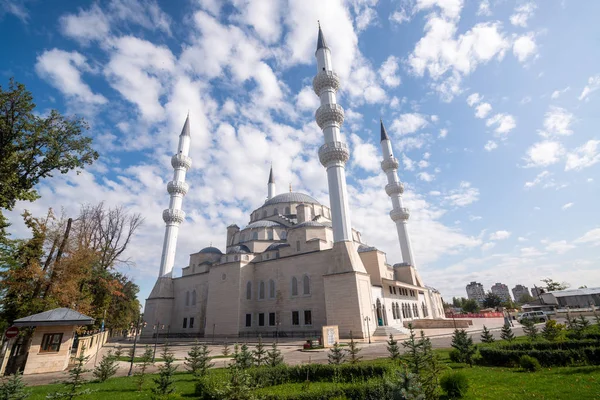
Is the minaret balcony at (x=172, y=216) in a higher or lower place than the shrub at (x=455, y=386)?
higher

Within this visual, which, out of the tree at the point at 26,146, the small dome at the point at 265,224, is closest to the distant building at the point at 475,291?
the small dome at the point at 265,224

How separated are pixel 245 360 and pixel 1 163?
40.7 feet

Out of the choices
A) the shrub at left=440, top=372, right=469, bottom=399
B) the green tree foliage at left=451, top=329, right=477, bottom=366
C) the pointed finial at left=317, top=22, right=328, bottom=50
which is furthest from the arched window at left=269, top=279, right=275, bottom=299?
the pointed finial at left=317, top=22, right=328, bottom=50

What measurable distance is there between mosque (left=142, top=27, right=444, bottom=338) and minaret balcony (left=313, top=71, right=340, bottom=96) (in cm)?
9

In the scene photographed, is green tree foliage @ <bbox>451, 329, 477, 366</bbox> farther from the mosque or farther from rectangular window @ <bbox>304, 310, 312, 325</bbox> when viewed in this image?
rectangular window @ <bbox>304, 310, 312, 325</bbox>

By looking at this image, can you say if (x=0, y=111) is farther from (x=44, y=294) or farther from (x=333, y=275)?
(x=333, y=275)

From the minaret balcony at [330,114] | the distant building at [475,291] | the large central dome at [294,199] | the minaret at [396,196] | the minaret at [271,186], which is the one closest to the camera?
the minaret balcony at [330,114]

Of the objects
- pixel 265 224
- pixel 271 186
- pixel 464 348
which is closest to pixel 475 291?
pixel 271 186

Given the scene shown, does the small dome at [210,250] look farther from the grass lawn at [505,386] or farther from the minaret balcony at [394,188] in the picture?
the grass lawn at [505,386]

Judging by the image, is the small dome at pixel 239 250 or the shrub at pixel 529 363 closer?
the shrub at pixel 529 363

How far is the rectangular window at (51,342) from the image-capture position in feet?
43.2

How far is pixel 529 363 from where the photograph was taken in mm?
8570

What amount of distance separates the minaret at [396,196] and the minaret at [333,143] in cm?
1130

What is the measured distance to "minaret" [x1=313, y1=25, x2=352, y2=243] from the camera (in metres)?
24.3
